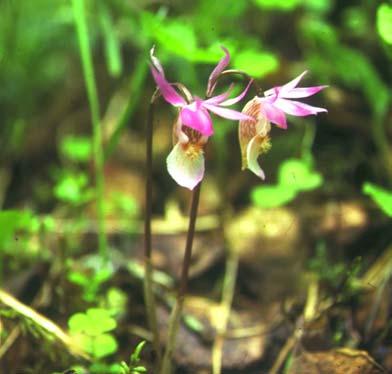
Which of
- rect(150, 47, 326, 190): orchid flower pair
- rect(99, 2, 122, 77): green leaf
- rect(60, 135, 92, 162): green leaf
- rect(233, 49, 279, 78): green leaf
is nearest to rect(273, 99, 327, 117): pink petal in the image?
rect(150, 47, 326, 190): orchid flower pair

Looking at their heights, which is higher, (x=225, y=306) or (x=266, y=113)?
(x=266, y=113)

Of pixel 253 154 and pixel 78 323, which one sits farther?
pixel 78 323

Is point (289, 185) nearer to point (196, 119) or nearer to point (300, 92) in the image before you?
point (300, 92)

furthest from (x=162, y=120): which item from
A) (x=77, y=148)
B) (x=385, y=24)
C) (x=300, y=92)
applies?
(x=300, y=92)

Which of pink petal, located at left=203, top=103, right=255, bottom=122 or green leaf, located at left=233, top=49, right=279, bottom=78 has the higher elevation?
pink petal, located at left=203, top=103, right=255, bottom=122

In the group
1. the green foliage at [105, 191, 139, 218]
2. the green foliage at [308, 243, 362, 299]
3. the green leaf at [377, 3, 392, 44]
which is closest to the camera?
the green leaf at [377, 3, 392, 44]

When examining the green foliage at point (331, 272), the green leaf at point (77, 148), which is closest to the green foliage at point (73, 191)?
the green leaf at point (77, 148)

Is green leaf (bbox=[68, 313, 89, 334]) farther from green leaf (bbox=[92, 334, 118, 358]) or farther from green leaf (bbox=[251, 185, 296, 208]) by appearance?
green leaf (bbox=[251, 185, 296, 208])

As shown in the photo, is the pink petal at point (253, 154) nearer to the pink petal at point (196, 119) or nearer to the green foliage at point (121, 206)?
the pink petal at point (196, 119)

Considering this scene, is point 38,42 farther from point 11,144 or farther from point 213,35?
point 213,35
